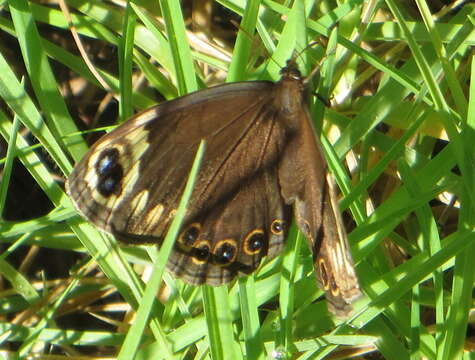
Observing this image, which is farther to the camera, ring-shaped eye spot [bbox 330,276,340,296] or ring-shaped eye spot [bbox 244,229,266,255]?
ring-shaped eye spot [bbox 244,229,266,255]

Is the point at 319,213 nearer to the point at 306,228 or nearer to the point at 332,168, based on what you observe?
the point at 306,228

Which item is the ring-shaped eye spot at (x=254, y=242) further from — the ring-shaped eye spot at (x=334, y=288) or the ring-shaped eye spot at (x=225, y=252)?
the ring-shaped eye spot at (x=334, y=288)

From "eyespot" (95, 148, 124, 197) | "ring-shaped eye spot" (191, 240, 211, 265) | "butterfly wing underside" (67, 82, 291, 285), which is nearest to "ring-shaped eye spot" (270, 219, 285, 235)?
"butterfly wing underside" (67, 82, 291, 285)

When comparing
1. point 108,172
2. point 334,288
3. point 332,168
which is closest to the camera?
point 334,288

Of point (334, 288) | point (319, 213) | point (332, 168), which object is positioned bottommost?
point (334, 288)

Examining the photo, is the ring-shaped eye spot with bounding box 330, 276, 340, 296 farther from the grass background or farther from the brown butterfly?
the grass background

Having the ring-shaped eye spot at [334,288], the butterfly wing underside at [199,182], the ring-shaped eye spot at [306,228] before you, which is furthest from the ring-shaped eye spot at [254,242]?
the ring-shaped eye spot at [334,288]

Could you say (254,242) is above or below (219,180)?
below

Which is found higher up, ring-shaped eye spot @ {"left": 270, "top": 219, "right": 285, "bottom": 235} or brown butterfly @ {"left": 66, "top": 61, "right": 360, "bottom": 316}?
brown butterfly @ {"left": 66, "top": 61, "right": 360, "bottom": 316}

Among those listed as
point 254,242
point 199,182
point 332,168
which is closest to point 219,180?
point 199,182
